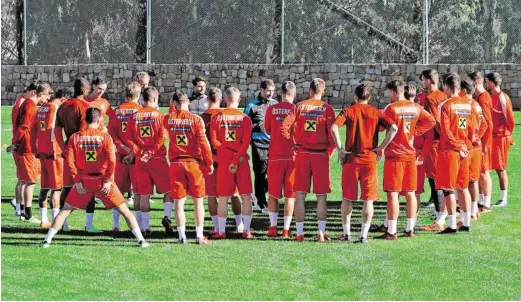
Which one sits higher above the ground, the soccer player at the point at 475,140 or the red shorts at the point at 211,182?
the soccer player at the point at 475,140

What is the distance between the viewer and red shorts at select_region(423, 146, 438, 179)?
49.1 feet

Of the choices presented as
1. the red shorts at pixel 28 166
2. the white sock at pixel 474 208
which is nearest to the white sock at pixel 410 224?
the white sock at pixel 474 208

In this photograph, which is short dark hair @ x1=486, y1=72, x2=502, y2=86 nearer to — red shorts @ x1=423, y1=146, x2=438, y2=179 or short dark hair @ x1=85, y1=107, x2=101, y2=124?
red shorts @ x1=423, y1=146, x2=438, y2=179

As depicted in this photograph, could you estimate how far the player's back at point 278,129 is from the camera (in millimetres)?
13773

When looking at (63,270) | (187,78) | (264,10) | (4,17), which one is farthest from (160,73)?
(63,270)

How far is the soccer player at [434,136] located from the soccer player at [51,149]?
4461 mm

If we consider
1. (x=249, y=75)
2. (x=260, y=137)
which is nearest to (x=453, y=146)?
(x=260, y=137)

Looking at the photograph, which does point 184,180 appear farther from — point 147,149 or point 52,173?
point 52,173

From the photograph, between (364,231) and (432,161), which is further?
(432,161)

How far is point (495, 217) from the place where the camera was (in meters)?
15.7

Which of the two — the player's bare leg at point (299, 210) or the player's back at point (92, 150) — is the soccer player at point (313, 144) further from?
the player's back at point (92, 150)

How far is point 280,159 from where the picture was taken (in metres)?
14.0

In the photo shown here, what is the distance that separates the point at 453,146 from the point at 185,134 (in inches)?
130

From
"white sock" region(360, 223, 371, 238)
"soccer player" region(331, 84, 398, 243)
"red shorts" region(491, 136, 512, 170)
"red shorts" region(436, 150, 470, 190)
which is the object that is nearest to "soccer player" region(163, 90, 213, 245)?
"soccer player" region(331, 84, 398, 243)
